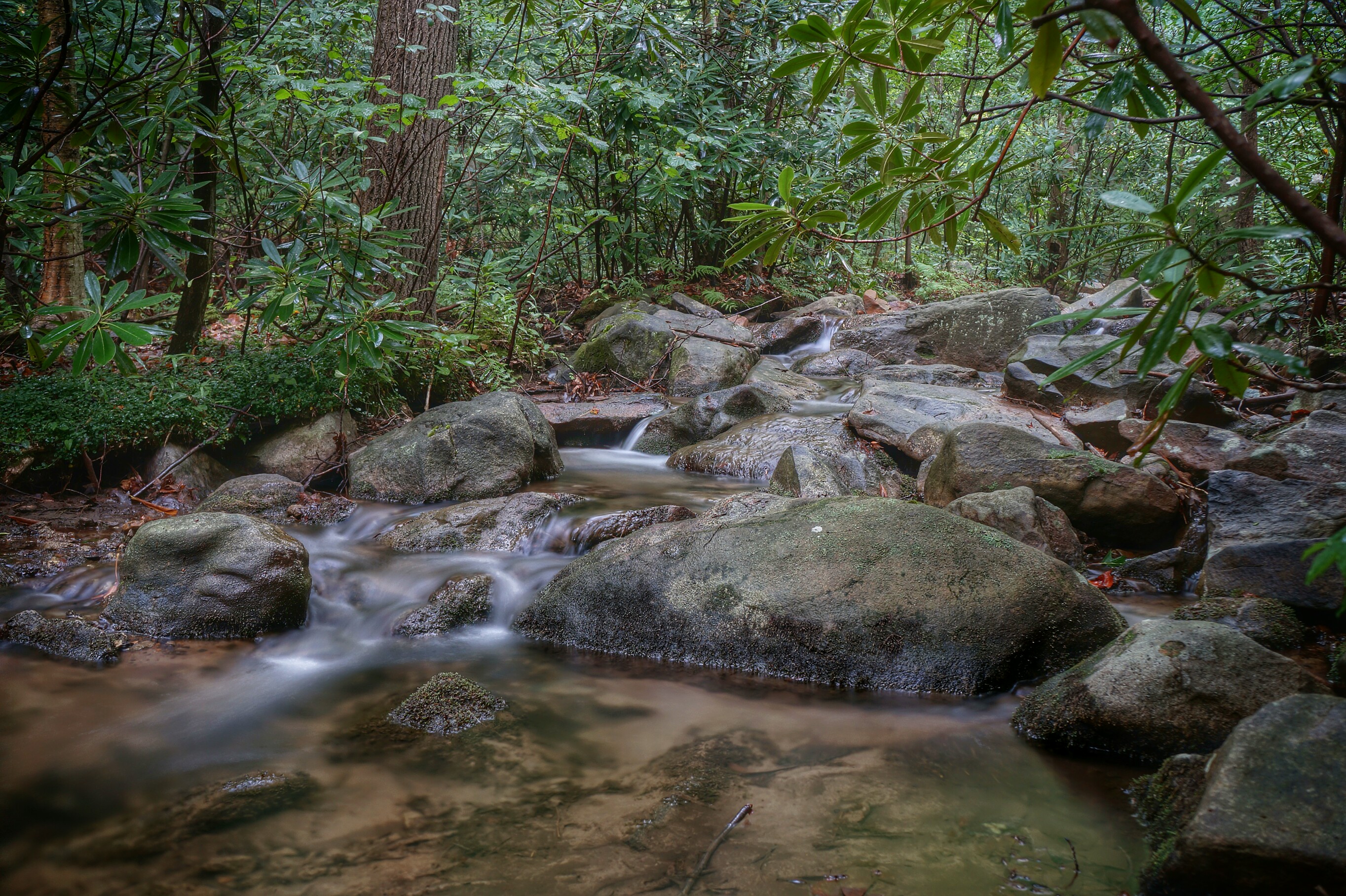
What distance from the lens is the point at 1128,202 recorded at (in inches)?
52.3

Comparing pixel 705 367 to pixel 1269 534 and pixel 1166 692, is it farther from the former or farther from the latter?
pixel 1166 692

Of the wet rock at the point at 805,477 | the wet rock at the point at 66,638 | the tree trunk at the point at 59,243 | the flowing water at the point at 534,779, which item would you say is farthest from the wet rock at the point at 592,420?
the wet rock at the point at 66,638

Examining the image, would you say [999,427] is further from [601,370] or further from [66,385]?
[66,385]

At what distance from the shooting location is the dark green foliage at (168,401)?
5.42m

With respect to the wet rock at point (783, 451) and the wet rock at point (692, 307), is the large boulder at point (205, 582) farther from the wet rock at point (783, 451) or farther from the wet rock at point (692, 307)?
the wet rock at point (692, 307)

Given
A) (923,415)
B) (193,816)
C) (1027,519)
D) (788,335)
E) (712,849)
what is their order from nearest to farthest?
(712,849) → (193,816) → (1027,519) → (923,415) → (788,335)

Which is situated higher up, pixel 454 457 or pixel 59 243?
pixel 59 243

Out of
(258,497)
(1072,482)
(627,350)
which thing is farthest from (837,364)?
(258,497)

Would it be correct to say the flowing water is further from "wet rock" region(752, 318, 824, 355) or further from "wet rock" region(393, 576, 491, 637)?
"wet rock" region(752, 318, 824, 355)

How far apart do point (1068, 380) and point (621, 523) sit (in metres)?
5.24

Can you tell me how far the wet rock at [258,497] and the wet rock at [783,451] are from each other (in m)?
3.38

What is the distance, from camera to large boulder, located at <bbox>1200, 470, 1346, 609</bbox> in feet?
12.0

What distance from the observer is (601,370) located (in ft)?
32.6

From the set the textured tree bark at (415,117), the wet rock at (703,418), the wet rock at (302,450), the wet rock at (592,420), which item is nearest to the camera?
the wet rock at (302,450)
